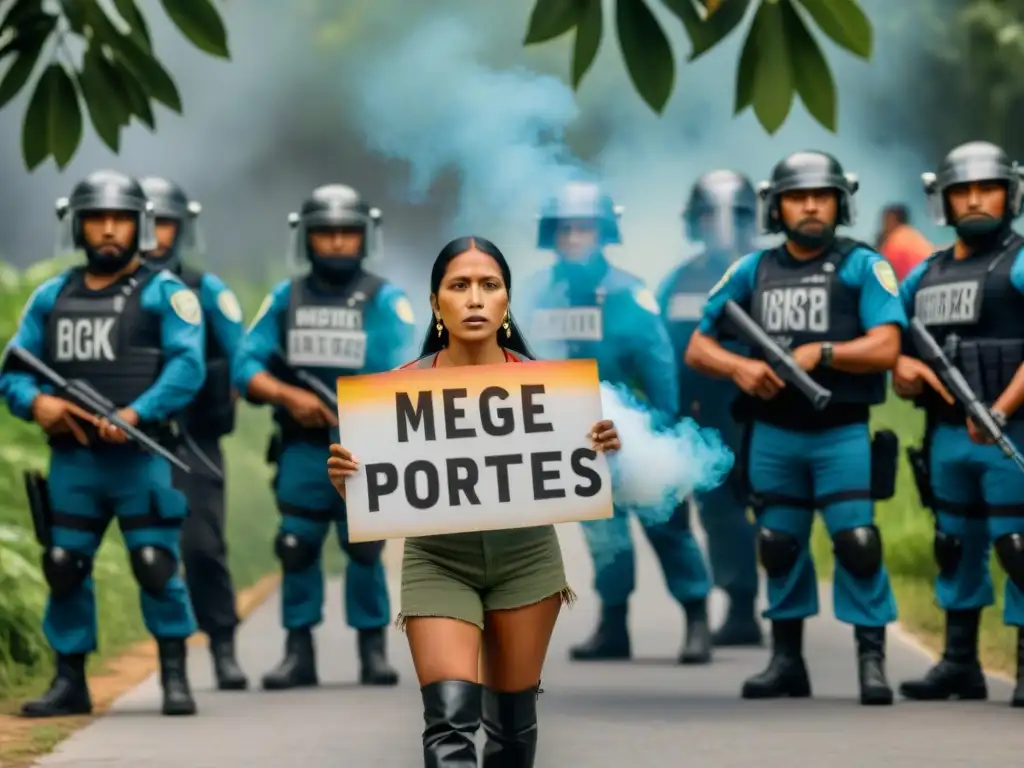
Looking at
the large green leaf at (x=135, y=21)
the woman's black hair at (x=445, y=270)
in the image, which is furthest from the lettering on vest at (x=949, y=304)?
the large green leaf at (x=135, y=21)

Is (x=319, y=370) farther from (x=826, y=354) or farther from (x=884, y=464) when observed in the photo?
(x=884, y=464)

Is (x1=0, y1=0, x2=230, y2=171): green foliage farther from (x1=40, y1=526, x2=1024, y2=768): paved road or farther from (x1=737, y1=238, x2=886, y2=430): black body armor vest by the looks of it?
(x1=737, y1=238, x2=886, y2=430): black body armor vest

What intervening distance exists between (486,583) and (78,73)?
1.70 meters

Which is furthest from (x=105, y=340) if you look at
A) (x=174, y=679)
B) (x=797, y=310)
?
(x=797, y=310)

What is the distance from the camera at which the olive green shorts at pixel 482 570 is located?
20.6 ft

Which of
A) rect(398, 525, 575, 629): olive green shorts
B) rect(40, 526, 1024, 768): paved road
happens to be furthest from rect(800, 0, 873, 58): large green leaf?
rect(40, 526, 1024, 768): paved road

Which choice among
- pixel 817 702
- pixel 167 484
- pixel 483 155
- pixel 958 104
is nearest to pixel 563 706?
pixel 817 702

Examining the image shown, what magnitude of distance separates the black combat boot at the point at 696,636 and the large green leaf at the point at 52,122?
6548 millimetres

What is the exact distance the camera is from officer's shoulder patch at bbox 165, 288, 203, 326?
32.2 feet

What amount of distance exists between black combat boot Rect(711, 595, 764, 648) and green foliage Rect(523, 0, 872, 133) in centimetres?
791

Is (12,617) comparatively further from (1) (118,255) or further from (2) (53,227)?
(2) (53,227)

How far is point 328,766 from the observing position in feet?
26.6

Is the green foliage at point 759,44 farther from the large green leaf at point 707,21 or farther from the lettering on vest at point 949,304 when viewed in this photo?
the lettering on vest at point 949,304

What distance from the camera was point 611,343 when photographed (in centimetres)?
1173
